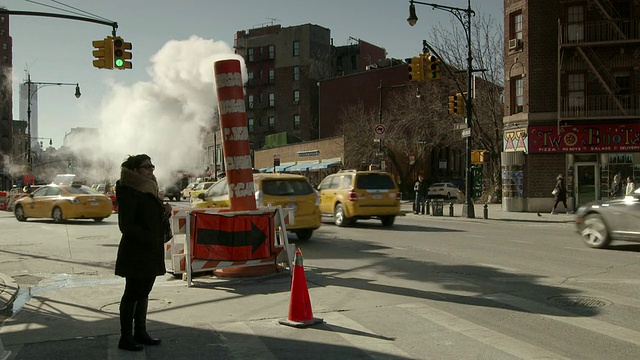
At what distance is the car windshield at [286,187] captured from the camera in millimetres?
14383

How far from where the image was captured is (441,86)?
4075 centimetres

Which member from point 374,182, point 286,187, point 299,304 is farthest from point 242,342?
point 374,182

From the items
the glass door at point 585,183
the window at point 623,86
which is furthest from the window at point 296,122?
the window at point 623,86

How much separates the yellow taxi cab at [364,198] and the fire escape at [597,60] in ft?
38.3

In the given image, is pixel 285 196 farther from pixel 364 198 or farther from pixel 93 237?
pixel 93 237

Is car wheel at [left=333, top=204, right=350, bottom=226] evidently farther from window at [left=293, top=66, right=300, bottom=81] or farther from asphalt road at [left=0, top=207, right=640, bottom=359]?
window at [left=293, top=66, right=300, bottom=81]

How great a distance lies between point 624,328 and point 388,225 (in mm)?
13309

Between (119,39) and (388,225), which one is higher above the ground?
(119,39)

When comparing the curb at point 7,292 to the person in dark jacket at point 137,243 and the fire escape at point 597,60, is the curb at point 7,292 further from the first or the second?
the fire escape at point 597,60

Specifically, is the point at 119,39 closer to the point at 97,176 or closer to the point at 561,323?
the point at 561,323

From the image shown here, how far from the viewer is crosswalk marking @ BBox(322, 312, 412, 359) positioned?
205 inches

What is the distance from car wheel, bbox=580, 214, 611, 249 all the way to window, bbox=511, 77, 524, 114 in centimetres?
1604

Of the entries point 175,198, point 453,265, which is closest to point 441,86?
point 175,198

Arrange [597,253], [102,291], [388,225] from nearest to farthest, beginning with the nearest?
[102,291], [597,253], [388,225]
